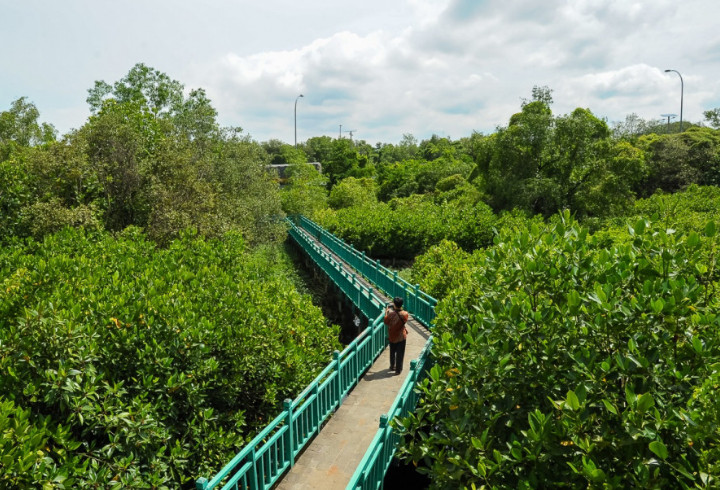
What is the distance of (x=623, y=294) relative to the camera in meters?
4.80

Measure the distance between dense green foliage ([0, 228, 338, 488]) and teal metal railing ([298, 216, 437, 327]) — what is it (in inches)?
115

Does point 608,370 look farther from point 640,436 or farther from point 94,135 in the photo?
point 94,135

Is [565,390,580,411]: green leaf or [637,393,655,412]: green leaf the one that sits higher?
[637,393,655,412]: green leaf

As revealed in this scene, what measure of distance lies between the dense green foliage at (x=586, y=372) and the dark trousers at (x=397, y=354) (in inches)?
152

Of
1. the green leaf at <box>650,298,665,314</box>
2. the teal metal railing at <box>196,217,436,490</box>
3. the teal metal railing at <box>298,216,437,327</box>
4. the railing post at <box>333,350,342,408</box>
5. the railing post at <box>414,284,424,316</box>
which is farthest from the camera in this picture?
the railing post at <box>414,284,424,316</box>

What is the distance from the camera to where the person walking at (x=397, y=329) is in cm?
932

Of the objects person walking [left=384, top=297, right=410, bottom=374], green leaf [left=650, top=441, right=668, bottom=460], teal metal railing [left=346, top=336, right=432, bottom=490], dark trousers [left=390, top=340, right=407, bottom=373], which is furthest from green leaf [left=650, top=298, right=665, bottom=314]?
dark trousers [left=390, top=340, right=407, bottom=373]

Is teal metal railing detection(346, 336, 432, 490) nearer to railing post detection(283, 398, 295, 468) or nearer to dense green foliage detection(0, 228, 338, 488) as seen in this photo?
railing post detection(283, 398, 295, 468)

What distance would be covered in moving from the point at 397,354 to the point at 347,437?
2.49 meters

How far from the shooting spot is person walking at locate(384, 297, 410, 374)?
30.6 ft

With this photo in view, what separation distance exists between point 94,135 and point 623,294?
18.3 meters

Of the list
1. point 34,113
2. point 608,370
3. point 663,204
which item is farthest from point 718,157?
point 34,113

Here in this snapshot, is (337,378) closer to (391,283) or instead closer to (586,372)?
(586,372)

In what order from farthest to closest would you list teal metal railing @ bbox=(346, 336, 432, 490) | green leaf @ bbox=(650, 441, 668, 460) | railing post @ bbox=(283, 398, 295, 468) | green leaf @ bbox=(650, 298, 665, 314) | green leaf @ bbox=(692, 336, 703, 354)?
railing post @ bbox=(283, 398, 295, 468), teal metal railing @ bbox=(346, 336, 432, 490), green leaf @ bbox=(650, 298, 665, 314), green leaf @ bbox=(692, 336, 703, 354), green leaf @ bbox=(650, 441, 668, 460)
